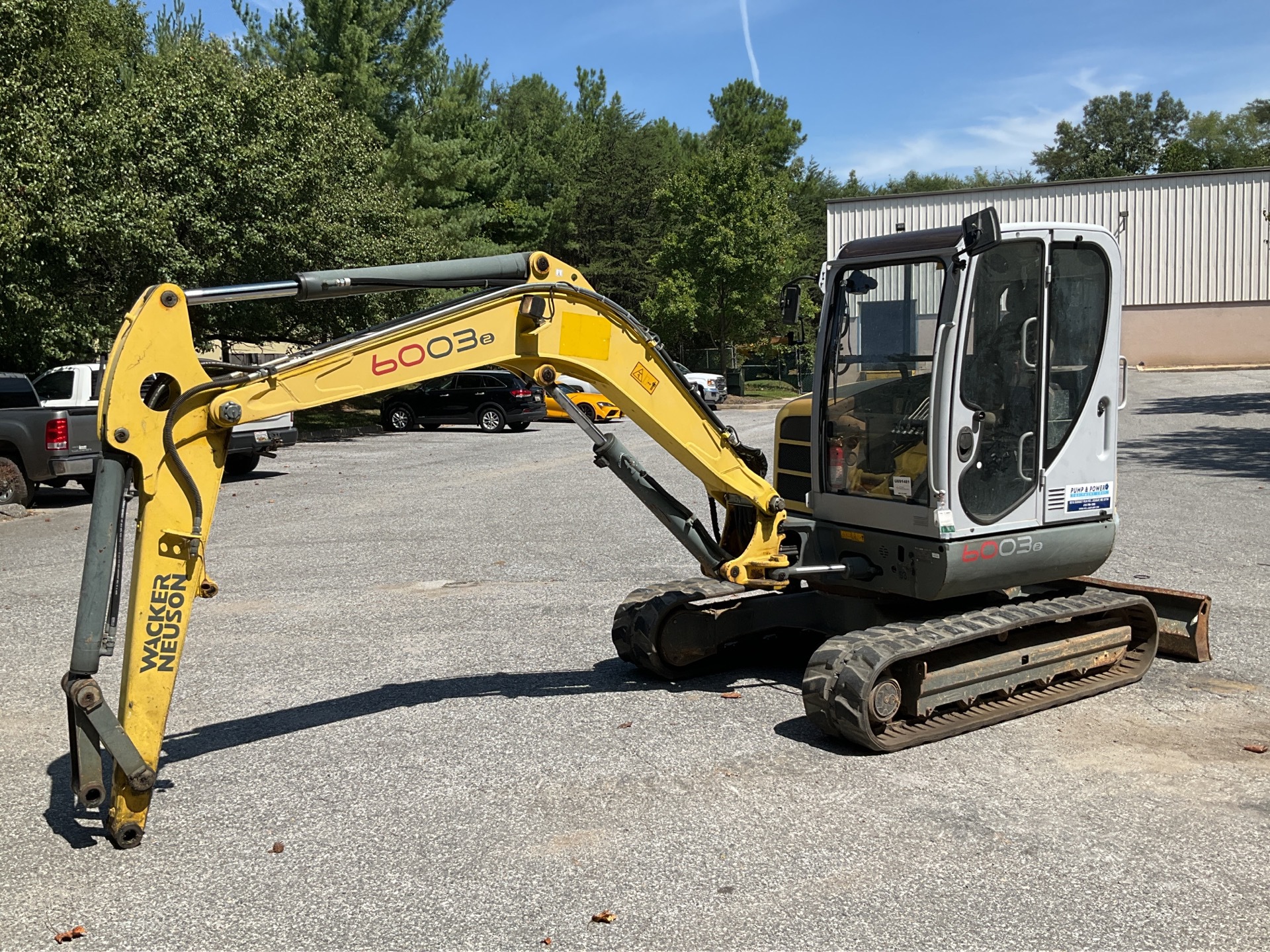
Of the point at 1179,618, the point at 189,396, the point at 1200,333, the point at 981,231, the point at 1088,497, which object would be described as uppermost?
the point at 1200,333

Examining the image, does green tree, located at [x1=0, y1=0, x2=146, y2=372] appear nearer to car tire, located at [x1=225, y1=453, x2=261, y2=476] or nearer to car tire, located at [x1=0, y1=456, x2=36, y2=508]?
car tire, located at [x1=0, y1=456, x2=36, y2=508]

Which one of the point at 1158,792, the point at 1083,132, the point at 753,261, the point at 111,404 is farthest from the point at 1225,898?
the point at 1083,132

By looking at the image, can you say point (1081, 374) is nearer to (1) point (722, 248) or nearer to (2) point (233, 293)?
(2) point (233, 293)

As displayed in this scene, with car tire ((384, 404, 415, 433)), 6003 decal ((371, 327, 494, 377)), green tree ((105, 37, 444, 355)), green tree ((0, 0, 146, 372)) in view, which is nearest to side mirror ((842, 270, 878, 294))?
6003 decal ((371, 327, 494, 377))

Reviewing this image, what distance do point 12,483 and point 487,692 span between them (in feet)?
40.6

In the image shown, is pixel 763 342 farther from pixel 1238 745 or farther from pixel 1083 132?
pixel 1083 132

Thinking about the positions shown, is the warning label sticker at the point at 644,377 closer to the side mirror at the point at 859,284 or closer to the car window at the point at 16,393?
the side mirror at the point at 859,284

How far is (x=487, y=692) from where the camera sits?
7457 mm

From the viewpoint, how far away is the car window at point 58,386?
18.7 m

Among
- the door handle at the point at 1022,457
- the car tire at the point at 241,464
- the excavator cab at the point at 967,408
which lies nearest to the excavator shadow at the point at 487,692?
the excavator cab at the point at 967,408

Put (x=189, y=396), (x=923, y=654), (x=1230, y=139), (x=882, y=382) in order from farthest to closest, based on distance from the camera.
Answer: (x=1230, y=139)
(x=882, y=382)
(x=923, y=654)
(x=189, y=396)

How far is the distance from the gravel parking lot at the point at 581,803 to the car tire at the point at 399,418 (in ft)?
71.9

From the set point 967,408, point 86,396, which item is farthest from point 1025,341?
point 86,396

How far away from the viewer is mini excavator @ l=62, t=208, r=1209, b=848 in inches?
202
